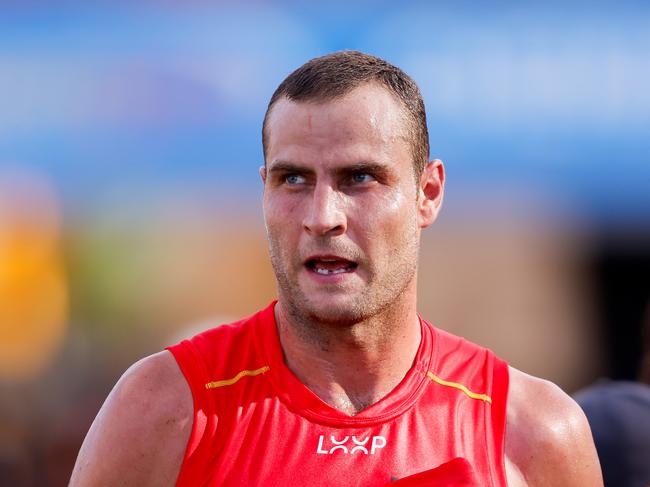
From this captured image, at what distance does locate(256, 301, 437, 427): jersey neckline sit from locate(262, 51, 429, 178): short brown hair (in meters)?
0.57

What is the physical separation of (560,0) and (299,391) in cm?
692

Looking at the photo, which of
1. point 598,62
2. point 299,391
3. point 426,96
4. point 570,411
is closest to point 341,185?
point 299,391

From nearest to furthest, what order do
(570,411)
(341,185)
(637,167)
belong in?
(341,185) < (570,411) < (637,167)

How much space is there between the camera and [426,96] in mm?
8375

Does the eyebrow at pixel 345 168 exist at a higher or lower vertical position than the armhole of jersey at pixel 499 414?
higher

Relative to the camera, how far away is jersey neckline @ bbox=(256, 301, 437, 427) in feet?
9.00

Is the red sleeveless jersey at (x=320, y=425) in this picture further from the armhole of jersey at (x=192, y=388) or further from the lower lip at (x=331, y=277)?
the lower lip at (x=331, y=277)

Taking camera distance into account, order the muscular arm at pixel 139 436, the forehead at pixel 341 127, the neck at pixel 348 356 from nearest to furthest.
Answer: the muscular arm at pixel 139 436 → the forehead at pixel 341 127 → the neck at pixel 348 356

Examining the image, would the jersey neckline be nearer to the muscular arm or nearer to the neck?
the neck

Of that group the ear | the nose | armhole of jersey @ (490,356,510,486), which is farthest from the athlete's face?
armhole of jersey @ (490,356,510,486)

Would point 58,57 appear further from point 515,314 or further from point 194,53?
point 515,314

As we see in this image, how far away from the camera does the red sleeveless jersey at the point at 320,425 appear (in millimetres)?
2609

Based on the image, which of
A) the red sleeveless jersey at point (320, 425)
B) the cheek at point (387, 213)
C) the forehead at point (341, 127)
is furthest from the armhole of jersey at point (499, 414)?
the forehead at point (341, 127)

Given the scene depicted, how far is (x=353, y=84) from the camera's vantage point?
2.79 metres
